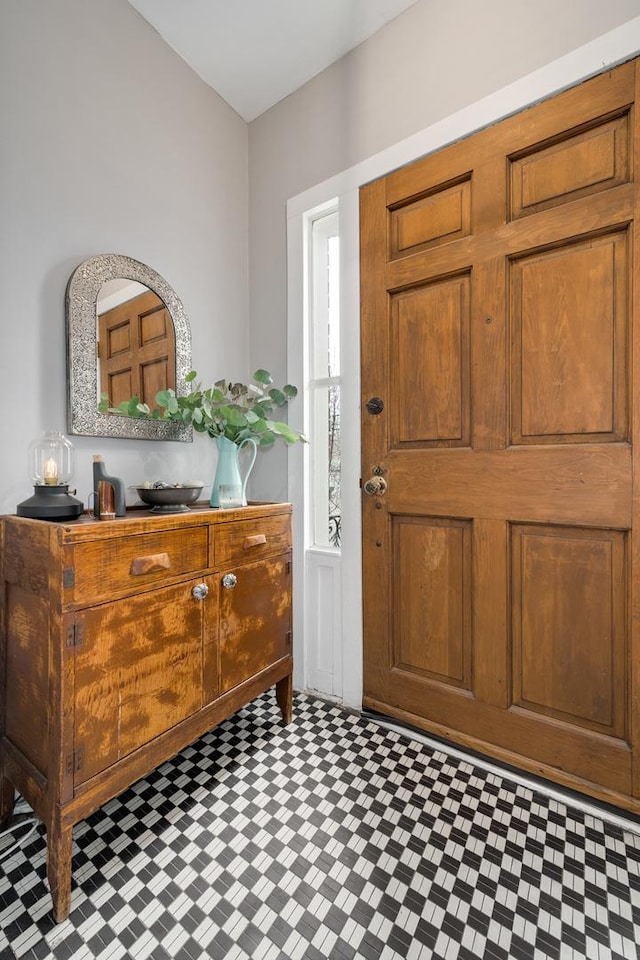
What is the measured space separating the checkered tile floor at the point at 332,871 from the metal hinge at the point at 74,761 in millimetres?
285

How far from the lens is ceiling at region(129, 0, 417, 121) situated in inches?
61.4

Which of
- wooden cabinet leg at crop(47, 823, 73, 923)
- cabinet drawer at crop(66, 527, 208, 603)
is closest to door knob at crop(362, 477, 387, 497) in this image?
cabinet drawer at crop(66, 527, 208, 603)

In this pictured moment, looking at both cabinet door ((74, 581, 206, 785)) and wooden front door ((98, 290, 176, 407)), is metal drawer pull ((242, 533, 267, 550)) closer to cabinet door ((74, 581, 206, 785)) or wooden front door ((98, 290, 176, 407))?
cabinet door ((74, 581, 206, 785))

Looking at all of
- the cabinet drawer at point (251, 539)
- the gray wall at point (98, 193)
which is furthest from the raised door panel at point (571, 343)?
the gray wall at point (98, 193)

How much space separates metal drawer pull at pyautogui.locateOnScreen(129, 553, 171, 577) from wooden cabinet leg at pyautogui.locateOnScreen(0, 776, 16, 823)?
2.25ft

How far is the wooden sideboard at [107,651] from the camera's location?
0.98 metres

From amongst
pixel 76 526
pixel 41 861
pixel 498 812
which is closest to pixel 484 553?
pixel 498 812

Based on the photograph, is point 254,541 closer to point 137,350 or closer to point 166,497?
point 166,497

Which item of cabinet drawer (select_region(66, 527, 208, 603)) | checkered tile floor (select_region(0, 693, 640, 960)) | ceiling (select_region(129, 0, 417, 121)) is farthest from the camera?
ceiling (select_region(129, 0, 417, 121))

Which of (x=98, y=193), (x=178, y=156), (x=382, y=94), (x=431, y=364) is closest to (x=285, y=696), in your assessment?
(x=431, y=364)

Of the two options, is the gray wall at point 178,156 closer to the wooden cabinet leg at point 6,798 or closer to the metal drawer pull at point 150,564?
the metal drawer pull at point 150,564

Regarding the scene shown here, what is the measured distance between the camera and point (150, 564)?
1.13 metres

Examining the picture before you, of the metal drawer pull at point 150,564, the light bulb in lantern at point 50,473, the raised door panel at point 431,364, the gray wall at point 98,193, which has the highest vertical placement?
the gray wall at point 98,193

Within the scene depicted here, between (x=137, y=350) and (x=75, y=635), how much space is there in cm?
100
